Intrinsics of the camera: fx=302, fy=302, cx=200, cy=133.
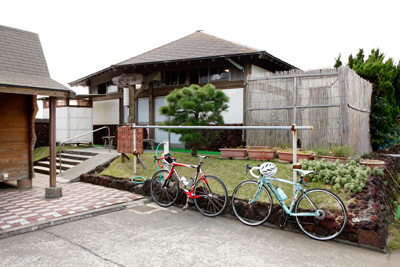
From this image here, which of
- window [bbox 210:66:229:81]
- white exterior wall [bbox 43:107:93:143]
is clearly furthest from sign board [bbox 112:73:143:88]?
window [bbox 210:66:229:81]

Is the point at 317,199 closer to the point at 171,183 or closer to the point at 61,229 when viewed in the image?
the point at 171,183

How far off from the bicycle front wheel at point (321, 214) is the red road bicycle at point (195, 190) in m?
1.30

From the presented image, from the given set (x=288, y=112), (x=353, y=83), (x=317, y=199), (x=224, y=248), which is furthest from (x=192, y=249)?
(x=353, y=83)

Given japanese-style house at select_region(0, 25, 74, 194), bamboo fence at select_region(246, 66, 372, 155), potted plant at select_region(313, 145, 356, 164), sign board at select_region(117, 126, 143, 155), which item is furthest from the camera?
sign board at select_region(117, 126, 143, 155)

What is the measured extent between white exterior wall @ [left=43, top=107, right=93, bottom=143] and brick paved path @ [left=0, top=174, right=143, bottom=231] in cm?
626

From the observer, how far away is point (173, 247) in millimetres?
3994

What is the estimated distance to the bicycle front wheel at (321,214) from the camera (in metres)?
4.25

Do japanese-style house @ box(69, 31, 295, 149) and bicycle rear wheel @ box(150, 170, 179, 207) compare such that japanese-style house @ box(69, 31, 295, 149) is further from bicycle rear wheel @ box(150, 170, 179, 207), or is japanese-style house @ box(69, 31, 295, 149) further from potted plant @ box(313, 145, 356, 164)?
bicycle rear wheel @ box(150, 170, 179, 207)

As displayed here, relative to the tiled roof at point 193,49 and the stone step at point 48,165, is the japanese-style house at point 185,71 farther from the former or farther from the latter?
the stone step at point 48,165

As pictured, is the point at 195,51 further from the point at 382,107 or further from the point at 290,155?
the point at 382,107

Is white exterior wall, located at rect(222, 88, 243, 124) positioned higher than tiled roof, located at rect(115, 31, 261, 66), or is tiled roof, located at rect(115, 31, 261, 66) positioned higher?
tiled roof, located at rect(115, 31, 261, 66)

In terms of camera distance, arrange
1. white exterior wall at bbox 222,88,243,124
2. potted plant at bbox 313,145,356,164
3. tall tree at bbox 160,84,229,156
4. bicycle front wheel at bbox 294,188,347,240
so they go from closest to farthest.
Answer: bicycle front wheel at bbox 294,188,347,240 < potted plant at bbox 313,145,356,164 < tall tree at bbox 160,84,229,156 < white exterior wall at bbox 222,88,243,124

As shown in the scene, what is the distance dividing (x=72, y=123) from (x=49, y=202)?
339 inches

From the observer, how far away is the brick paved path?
16.6 feet
